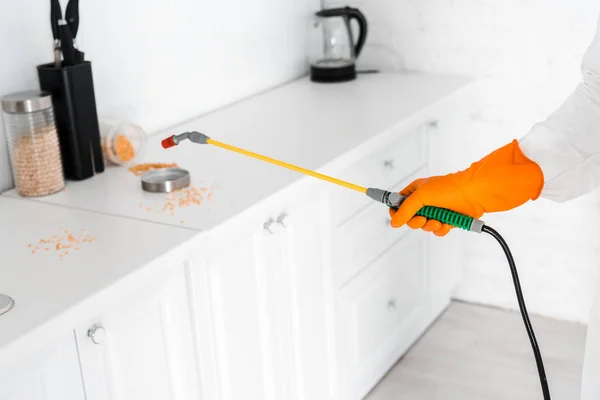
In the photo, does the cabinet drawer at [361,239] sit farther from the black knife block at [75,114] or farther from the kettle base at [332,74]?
the black knife block at [75,114]

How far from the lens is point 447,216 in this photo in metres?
1.39

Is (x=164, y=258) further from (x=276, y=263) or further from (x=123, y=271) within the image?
(x=276, y=263)

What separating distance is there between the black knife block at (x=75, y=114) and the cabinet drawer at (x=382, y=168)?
0.60 m

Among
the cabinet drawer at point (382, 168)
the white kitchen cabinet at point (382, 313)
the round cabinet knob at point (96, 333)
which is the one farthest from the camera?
the white kitchen cabinet at point (382, 313)

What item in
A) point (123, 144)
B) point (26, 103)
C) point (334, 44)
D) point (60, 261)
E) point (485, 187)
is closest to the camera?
point (60, 261)

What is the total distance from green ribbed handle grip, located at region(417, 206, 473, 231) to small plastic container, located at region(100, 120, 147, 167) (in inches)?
29.7

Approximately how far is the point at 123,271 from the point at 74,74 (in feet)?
1.98

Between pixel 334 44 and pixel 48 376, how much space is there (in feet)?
5.85

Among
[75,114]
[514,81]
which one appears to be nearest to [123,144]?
[75,114]

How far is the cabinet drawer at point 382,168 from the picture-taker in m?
2.02

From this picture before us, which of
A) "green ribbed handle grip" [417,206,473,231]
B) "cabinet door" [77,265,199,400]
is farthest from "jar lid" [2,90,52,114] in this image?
"green ribbed handle grip" [417,206,473,231]

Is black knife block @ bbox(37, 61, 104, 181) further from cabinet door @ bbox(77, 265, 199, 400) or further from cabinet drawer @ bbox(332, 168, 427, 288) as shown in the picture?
cabinet drawer @ bbox(332, 168, 427, 288)

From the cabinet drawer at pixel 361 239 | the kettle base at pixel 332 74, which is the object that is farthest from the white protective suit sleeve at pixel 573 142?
the kettle base at pixel 332 74

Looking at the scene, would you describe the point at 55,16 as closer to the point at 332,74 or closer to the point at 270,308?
the point at 270,308
